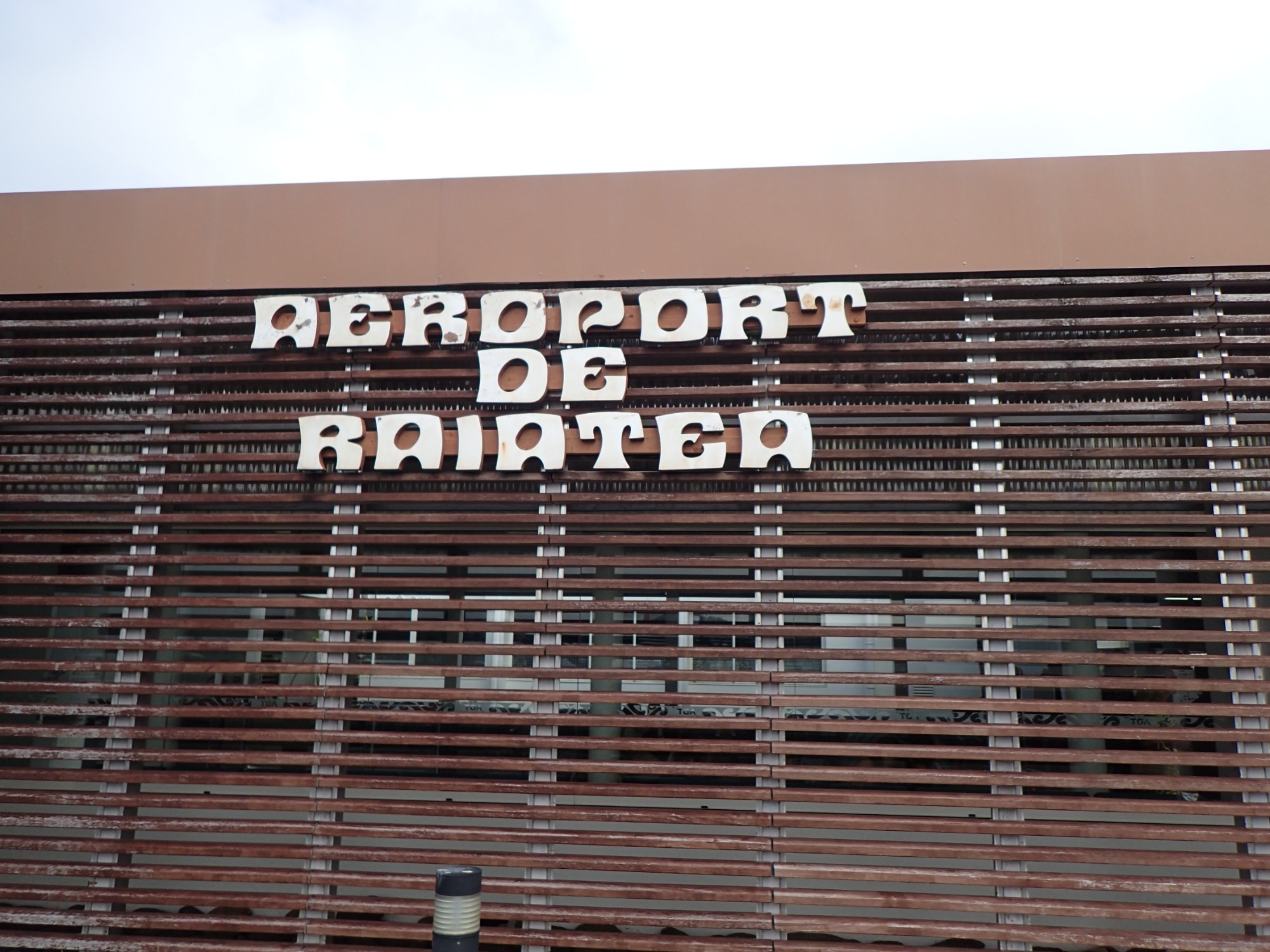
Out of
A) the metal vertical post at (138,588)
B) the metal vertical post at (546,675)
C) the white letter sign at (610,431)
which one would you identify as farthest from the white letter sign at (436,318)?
the metal vertical post at (138,588)

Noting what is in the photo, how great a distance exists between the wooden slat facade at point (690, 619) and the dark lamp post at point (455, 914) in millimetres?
1039

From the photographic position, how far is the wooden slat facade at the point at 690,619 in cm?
408

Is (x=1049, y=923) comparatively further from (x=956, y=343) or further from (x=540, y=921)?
(x=956, y=343)

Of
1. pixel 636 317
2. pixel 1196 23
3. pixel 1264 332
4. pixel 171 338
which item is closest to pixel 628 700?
pixel 636 317

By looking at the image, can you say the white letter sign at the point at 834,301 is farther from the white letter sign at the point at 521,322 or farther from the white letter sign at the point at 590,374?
the white letter sign at the point at 521,322

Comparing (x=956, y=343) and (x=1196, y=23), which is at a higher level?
(x=1196, y=23)

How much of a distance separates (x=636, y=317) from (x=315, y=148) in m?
6.01

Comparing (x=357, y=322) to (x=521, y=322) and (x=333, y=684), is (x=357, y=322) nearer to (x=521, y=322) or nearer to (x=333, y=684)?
(x=521, y=322)

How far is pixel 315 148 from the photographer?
860cm

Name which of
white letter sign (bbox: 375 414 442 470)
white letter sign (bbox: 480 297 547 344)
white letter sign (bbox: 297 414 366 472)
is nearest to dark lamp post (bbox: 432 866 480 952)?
white letter sign (bbox: 375 414 442 470)

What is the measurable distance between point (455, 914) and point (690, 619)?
2.08 m

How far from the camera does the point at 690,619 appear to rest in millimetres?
4621

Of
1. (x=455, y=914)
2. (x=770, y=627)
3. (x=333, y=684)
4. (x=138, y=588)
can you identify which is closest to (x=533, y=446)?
(x=770, y=627)

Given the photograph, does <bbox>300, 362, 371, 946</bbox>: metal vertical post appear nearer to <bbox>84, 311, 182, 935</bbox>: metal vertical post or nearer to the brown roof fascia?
the brown roof fascia
